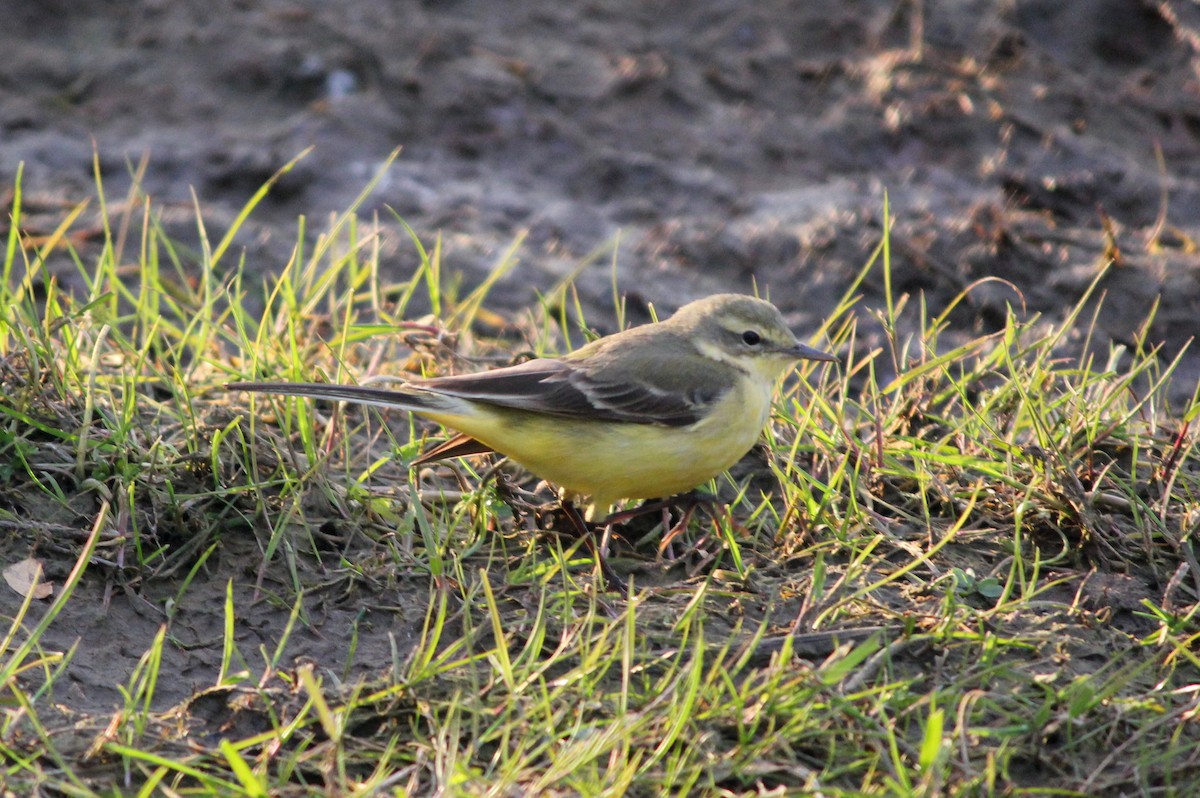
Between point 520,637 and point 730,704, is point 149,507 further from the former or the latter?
point 730,704

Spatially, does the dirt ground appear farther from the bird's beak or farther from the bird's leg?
the bird's leg

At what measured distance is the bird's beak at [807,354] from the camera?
5.45 metres

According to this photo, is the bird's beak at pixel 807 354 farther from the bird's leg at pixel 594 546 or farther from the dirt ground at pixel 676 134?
the dirt ground at pixel 676 134

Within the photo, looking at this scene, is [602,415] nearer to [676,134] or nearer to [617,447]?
[617,447]

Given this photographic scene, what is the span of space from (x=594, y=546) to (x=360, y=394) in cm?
102

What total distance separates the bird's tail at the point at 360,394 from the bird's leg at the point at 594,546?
26.5 inches

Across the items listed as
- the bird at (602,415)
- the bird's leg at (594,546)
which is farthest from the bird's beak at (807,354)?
the bird's leg at (594,546)

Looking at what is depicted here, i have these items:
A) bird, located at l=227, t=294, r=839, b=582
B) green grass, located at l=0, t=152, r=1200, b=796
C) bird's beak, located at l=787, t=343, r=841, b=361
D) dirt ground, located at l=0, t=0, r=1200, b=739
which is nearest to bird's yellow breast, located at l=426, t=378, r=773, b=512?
bird, located at l=227, t=294, r=839, b=582

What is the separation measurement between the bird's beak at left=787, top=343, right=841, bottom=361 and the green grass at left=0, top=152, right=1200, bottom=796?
25 centimetres

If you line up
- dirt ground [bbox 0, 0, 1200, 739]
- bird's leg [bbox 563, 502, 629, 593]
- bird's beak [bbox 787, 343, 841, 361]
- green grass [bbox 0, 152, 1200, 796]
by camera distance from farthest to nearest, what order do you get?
dirt ground [bbox 0, 0, 1200, 739] → bird's beak [bbox 787, 343, 841, 361] → bird's leg [bbox 563, 502, 629, 593] → green grass [bbox 0, 152, 1200, 796]

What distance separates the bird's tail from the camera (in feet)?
15.6

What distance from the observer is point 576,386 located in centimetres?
521

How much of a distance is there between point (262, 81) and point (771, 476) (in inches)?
198

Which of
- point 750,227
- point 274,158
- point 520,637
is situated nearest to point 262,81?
point 274,158
